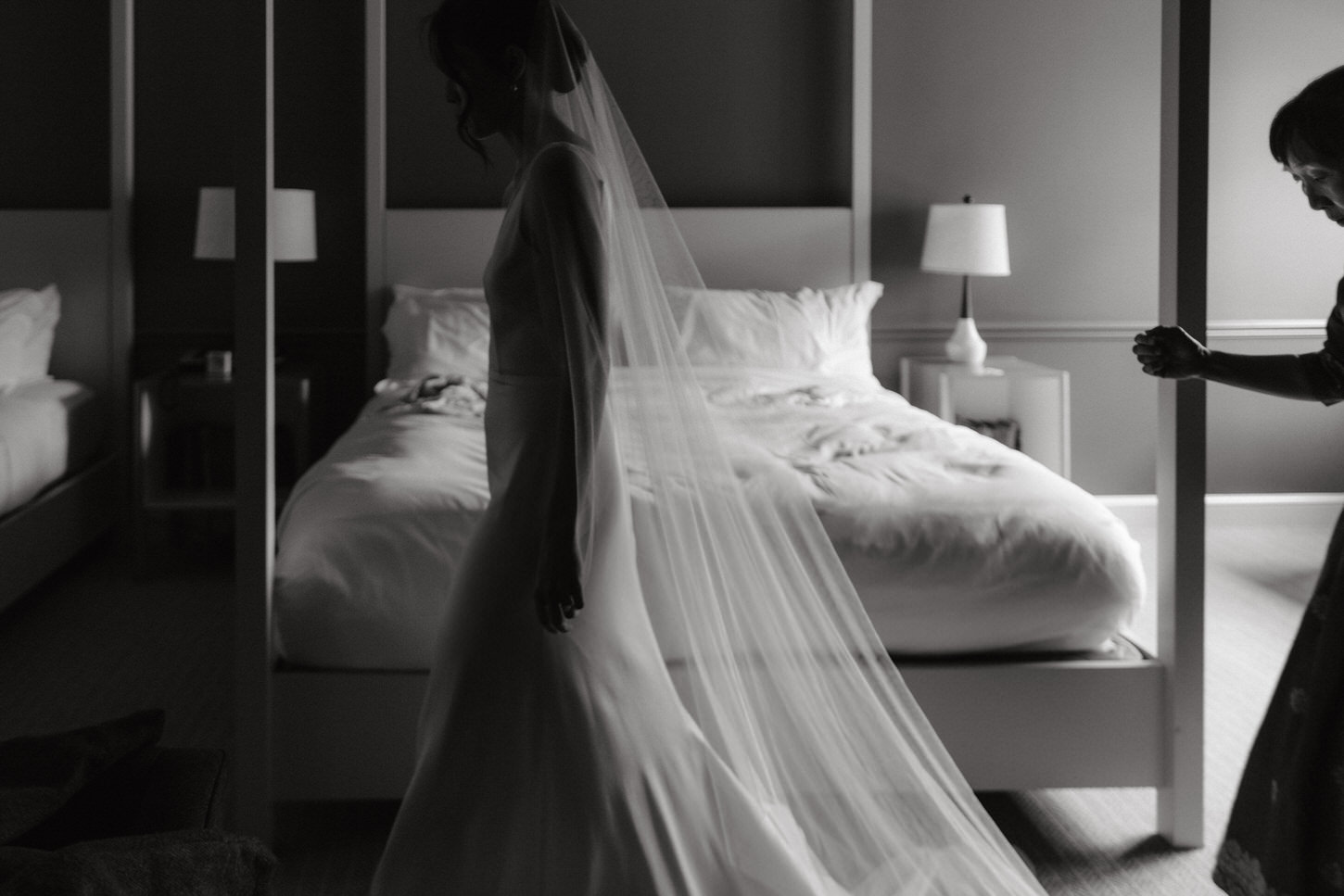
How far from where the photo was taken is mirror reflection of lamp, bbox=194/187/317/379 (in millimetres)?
4898

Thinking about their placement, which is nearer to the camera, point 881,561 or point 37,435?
point 881,561

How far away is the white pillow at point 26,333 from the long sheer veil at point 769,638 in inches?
140

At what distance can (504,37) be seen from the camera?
1.80 m

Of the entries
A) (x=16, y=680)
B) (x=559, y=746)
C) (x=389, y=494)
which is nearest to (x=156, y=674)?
(x=16, y=680)

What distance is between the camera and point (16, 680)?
3805mm

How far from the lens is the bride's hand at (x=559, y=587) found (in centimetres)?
175

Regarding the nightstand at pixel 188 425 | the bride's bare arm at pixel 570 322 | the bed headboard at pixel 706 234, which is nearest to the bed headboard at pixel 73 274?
the nightstand at pixel 188 425

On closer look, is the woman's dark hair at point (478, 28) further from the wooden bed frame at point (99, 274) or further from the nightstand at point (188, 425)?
the wooden bed frame at point (99, 274)

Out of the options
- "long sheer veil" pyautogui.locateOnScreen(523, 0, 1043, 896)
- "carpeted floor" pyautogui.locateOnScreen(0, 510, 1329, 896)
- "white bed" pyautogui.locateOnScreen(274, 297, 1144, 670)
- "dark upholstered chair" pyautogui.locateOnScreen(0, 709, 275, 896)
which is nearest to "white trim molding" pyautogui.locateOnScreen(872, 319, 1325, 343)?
"carpeted floor" pyautogui.locateOnScreen(0, 510, 1329, 896)

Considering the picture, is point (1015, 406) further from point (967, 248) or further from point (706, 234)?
point (706, 234)

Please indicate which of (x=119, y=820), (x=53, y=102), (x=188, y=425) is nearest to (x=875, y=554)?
(x=119, y=820)

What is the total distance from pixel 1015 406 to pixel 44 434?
3284 millimetres

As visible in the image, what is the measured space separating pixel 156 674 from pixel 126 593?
0.99 meters

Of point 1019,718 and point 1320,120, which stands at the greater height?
point 1320,120
